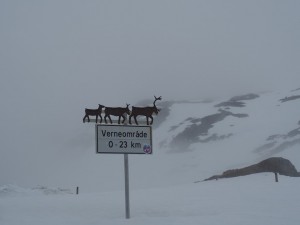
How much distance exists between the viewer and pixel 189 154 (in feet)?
305

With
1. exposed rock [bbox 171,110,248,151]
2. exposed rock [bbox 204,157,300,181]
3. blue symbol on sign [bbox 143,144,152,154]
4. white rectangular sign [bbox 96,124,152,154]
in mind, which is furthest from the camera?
exposed rock [bbox 171,110,248,151]

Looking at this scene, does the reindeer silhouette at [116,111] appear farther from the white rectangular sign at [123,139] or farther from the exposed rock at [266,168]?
the exposed rock at [266,168]

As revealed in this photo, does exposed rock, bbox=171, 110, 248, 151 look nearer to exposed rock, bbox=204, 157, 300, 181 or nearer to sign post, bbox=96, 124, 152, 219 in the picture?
exposed rock, bbox=204, 157, 300, 181

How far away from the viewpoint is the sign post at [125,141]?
10.1m

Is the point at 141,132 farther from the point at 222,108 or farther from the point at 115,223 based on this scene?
the point at 222,108

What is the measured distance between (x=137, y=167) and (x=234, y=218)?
79.5 meters

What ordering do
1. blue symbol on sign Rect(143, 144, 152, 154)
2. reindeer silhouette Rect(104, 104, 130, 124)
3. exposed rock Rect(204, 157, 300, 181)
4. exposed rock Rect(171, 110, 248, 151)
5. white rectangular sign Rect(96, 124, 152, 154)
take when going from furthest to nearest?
A: exposed rock Rect(171, 110, 248, 151)
exposed rock Rect(204, 157, 300, 181)
reindeer silhouette Rect(104, 104, 130, 124)
blue symbol on sign Rect(143, 144, 152, 154)
white rectangular sign Rect(96, 124, 152, 154)

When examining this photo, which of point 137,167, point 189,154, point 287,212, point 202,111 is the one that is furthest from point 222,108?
point 287,212

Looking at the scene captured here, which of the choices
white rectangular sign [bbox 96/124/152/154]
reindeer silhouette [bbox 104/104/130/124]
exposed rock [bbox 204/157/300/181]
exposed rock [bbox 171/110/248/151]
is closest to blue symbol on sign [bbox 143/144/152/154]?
white rectangular sign [bbox 96/124/152/154]

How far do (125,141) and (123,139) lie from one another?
0.07 m

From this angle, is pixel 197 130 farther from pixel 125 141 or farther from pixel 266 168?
pixel 125 141

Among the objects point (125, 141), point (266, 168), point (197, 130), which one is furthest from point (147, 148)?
point (197, 130)

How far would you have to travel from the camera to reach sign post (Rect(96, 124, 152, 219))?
33.0ft

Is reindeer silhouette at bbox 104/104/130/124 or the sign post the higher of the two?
reindeer silhouette at bbox 104/104/130/124
